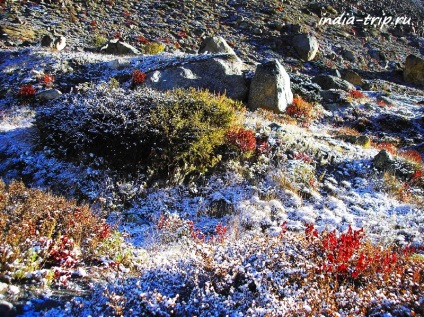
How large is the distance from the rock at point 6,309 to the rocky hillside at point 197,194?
29mm

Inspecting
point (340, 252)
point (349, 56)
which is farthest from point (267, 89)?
point (349, 56)

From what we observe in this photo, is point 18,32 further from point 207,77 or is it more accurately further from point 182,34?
point 207,77

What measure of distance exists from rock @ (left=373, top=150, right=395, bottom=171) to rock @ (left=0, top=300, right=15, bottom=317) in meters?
9.63

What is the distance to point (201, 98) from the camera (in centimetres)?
969

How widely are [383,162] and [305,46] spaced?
25.9 metres

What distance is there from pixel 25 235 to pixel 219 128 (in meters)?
5.52

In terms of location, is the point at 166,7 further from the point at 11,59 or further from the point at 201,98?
the point at 201,98

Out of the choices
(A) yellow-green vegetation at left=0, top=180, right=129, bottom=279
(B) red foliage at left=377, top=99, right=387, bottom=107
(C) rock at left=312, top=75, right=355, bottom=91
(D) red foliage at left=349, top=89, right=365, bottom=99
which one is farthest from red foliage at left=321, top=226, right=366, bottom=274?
(C) rock at left=312, top=75, right=355, bottom=91

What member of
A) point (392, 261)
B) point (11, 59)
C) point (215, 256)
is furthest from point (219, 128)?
point (11, 59)

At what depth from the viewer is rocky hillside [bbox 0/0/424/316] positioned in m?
4.38

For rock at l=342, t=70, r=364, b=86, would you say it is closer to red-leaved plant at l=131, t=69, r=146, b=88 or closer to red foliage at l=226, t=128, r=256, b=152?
red-leaved plant at l=131, t=69, r=146, b=88

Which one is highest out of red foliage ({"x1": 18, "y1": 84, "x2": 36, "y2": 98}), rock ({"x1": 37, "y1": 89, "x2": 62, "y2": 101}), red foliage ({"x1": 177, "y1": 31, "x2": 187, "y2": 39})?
red foliage ({"x1": 177, "y1": 31, "x2": 187, "y2": 39})

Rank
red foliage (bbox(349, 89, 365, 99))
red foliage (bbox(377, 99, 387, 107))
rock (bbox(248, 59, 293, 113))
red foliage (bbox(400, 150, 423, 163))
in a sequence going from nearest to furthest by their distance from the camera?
red foliage (bbox(400, 150, 423, 163)) < rock (bbox(248, 59, 293, 113)) < red foliage (bbox(349, 89, 365, 99)) < red foliage (bbox(377, 99, 387, 107))

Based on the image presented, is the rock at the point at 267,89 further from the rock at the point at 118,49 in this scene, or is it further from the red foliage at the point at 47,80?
the rock at the point at 118,49
